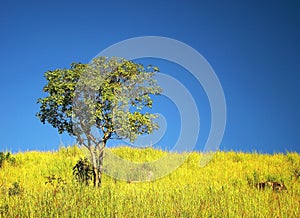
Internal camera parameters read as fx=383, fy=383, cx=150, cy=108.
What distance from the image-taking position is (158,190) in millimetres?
10508

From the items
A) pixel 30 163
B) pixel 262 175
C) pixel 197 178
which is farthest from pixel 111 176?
pixel 262 175

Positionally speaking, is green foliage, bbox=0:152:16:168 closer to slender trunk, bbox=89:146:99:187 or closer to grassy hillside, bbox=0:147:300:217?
grassy hillside, bbox=0:147:300:217

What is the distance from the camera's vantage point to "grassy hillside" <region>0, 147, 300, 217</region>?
701 cm

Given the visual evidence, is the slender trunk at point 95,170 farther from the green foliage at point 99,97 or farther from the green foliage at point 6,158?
the green foliage at point 6,158

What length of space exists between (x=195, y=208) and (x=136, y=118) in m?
4.15

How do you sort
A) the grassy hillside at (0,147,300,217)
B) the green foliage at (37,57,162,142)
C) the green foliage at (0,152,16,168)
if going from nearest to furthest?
the grassy hillside at (0,147,300,217)
the green foliage at (37,57,162,142)
the green foliage at (0,152,16,168)

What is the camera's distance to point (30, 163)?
54.6 feet

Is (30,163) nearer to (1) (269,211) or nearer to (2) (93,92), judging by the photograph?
(2) (93,92)

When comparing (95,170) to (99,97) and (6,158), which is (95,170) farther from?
(6,158)

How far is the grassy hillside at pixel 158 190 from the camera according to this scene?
276 inches

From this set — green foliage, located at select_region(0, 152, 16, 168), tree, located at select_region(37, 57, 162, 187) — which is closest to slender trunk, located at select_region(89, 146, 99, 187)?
tree, located at select_region(37, 57, 162, 187)

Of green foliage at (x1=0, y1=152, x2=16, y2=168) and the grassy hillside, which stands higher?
green foliage at (x1=0, y1=152, x2=16, y2=168)

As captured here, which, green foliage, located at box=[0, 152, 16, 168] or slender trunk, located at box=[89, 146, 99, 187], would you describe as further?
green foliage, located at box=[0, 152, 16, 168]

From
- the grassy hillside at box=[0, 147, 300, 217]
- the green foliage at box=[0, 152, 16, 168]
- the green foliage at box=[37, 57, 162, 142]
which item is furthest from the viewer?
the green foliage at box=[0, 152, 16, 168]
